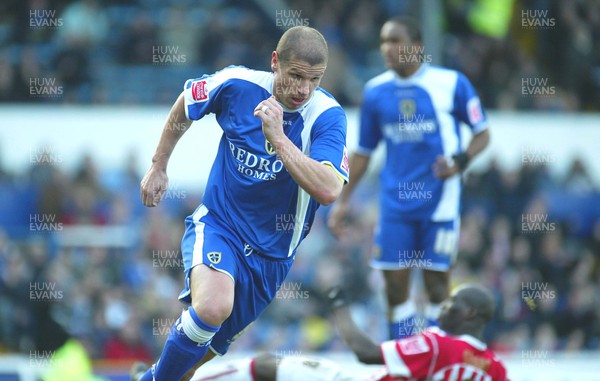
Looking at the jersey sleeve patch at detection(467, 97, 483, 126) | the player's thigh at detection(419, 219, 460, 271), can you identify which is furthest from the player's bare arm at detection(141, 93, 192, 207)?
the jersey sleeve patch at detection(467, 97, 483, 126)

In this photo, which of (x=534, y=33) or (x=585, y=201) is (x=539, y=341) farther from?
(x=534, y=33)

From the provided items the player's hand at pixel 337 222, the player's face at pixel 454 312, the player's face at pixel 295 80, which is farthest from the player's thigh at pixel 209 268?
the player's hand at pixel 337 222

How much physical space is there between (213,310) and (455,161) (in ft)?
11.6

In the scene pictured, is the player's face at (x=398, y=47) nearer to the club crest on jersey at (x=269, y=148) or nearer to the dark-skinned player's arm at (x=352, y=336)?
the club crest on jersey at (x=269, y=148)

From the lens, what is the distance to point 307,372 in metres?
7.61

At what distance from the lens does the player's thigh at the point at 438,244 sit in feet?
30.9

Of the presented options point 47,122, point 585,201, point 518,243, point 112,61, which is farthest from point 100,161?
point 585,201

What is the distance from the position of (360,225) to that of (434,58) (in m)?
2.56

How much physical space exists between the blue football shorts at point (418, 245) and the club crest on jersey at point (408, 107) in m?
0.96

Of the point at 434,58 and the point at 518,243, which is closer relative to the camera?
the point at 434,58

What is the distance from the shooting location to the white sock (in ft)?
25.3

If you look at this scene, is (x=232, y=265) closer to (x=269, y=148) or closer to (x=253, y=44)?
(x=269, y=148)

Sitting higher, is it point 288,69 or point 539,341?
point 288,69

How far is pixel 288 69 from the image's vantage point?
6.53 m
